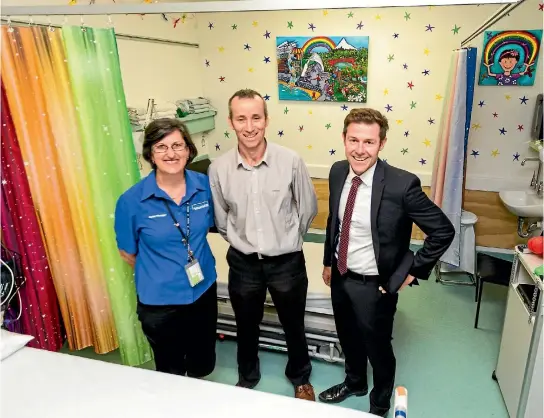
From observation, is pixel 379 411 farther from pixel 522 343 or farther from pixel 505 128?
pixel 505 128

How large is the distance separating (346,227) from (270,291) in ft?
1.76

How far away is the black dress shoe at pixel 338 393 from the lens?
229 centimetres

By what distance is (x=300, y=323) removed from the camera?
2.24 m

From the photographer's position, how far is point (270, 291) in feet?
7.00

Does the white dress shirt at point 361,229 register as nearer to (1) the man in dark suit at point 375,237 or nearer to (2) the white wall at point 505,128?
(1) the man in dark suit at point 375,237

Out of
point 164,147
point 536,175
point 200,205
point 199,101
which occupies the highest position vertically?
point 199,101

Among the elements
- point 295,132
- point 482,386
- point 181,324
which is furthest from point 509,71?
point 181,324

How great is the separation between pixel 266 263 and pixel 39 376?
1.05 meters

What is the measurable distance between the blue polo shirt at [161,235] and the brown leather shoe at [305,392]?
850 millimetres

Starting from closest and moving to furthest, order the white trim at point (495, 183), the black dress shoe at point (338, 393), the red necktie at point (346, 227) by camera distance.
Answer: the red necktie at point (346, 227)
the black dress shoe at point (338, 393)
the white trim at point (495, 183)

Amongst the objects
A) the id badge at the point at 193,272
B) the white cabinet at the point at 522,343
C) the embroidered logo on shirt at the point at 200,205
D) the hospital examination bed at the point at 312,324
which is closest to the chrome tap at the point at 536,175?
the white cabinet at the point at 522,343

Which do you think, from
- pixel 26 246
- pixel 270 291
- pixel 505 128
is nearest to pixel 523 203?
pixel 505 128

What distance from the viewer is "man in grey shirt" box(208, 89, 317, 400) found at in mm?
1918

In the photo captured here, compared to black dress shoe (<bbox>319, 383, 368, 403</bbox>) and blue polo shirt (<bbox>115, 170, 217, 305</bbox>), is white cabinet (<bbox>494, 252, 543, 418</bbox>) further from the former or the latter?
blue polo shirt (<bbox>115, 170, 217, 305</bbox>)
